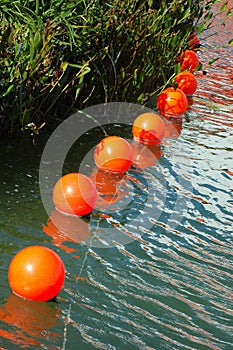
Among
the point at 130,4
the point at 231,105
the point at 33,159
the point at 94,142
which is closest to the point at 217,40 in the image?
the point at 231,105

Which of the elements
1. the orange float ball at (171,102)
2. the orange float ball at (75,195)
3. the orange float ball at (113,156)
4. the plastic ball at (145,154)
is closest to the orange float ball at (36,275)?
the orange float ball at (75,195)

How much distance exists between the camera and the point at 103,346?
3.93m

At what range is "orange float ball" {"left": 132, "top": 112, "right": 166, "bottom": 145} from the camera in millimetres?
7441

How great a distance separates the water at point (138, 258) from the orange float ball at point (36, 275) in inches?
2.9

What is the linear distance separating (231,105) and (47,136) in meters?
3.16

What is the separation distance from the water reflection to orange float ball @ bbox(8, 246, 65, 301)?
0.06 meters

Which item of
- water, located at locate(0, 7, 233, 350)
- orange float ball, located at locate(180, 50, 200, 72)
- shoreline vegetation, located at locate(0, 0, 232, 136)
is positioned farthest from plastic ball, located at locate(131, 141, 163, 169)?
orange float ball, located at locate(180, 50, 200, 72)

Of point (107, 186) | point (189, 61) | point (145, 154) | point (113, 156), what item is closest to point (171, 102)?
point (145, 154)

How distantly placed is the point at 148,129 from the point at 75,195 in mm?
2154

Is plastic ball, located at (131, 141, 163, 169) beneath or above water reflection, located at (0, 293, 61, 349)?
beneath

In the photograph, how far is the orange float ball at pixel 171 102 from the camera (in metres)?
8.49

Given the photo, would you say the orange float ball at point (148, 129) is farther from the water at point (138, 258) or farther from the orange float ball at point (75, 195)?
the orange float ball at point (75, 195)

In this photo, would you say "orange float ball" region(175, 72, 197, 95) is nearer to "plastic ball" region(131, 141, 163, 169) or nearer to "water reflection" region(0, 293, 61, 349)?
"plastic ball" region(131, 141, 163, 169)

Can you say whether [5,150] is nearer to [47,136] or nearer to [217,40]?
[47,136]
